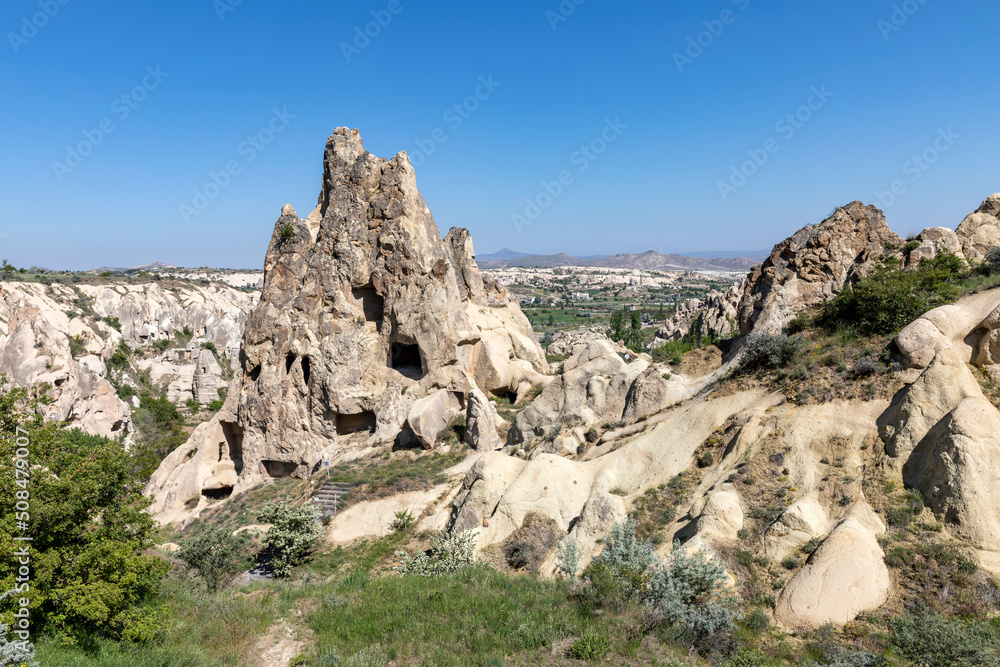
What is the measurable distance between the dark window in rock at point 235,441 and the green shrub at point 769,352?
938 inches

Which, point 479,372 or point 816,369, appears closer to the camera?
point 816,369

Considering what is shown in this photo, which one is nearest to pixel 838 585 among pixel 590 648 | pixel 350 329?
pixel 590 648

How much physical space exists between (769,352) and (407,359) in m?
19.0

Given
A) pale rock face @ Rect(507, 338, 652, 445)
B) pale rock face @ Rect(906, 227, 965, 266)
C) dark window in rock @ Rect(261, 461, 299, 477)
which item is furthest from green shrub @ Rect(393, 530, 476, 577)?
pale rock face @ Rect(906, 227, 965, 266)

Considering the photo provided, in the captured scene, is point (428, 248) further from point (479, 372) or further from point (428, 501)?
point (428, 501)

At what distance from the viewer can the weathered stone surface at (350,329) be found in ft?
85.0

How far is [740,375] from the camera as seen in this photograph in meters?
15.2

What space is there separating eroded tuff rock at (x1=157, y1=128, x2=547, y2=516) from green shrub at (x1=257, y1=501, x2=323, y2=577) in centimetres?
701

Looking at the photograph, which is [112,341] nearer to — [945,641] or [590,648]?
[590,648]

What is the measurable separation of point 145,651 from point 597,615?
6.59 m

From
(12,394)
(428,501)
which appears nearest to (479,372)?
(428,501)

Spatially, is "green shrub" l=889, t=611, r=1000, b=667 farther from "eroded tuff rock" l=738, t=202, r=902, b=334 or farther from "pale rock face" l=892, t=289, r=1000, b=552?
"eroded tuff rock" l=738, t=202, r=902, b=334

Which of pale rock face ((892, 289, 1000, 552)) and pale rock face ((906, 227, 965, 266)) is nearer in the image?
pale rock face ((892, 289, 1000, 552))

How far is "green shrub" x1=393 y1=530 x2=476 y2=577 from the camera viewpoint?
12102 millimetres
